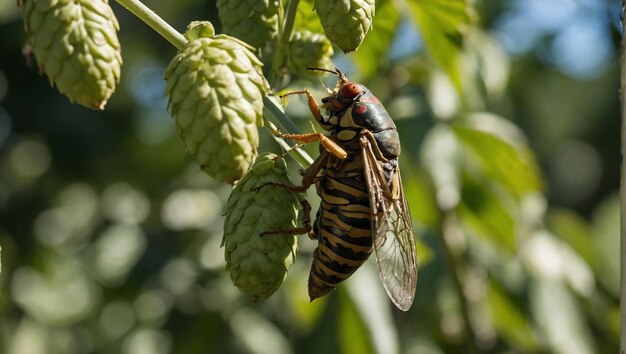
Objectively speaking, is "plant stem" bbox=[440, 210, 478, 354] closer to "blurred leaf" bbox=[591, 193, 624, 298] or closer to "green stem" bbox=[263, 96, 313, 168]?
"blurred leaf" bbox=[591, 193, 624, 298]

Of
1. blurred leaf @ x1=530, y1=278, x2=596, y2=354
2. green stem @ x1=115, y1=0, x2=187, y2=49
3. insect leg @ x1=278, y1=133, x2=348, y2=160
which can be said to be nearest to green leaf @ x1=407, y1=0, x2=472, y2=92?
insect leg @ x1=278, y1=133, x2=348, y2=160

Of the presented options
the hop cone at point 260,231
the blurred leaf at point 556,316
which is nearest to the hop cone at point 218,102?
the hop cone at point 260,231

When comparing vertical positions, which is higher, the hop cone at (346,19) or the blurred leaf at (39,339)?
the hop cone at (346,19)

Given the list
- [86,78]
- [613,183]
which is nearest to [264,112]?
[86,78]

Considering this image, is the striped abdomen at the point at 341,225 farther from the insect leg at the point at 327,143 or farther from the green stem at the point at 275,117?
the green stem at the point at 275,117

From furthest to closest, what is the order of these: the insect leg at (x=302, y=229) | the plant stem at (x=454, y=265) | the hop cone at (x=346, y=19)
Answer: the plant stem at (x=454, y=265) → the insect leg at (x=302, y=229) → the hop cone at (x=346, y=19)

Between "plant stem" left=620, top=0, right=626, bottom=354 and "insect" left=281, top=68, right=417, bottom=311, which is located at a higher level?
"plant stem" left=620, top=0, right=626, bottom=354
